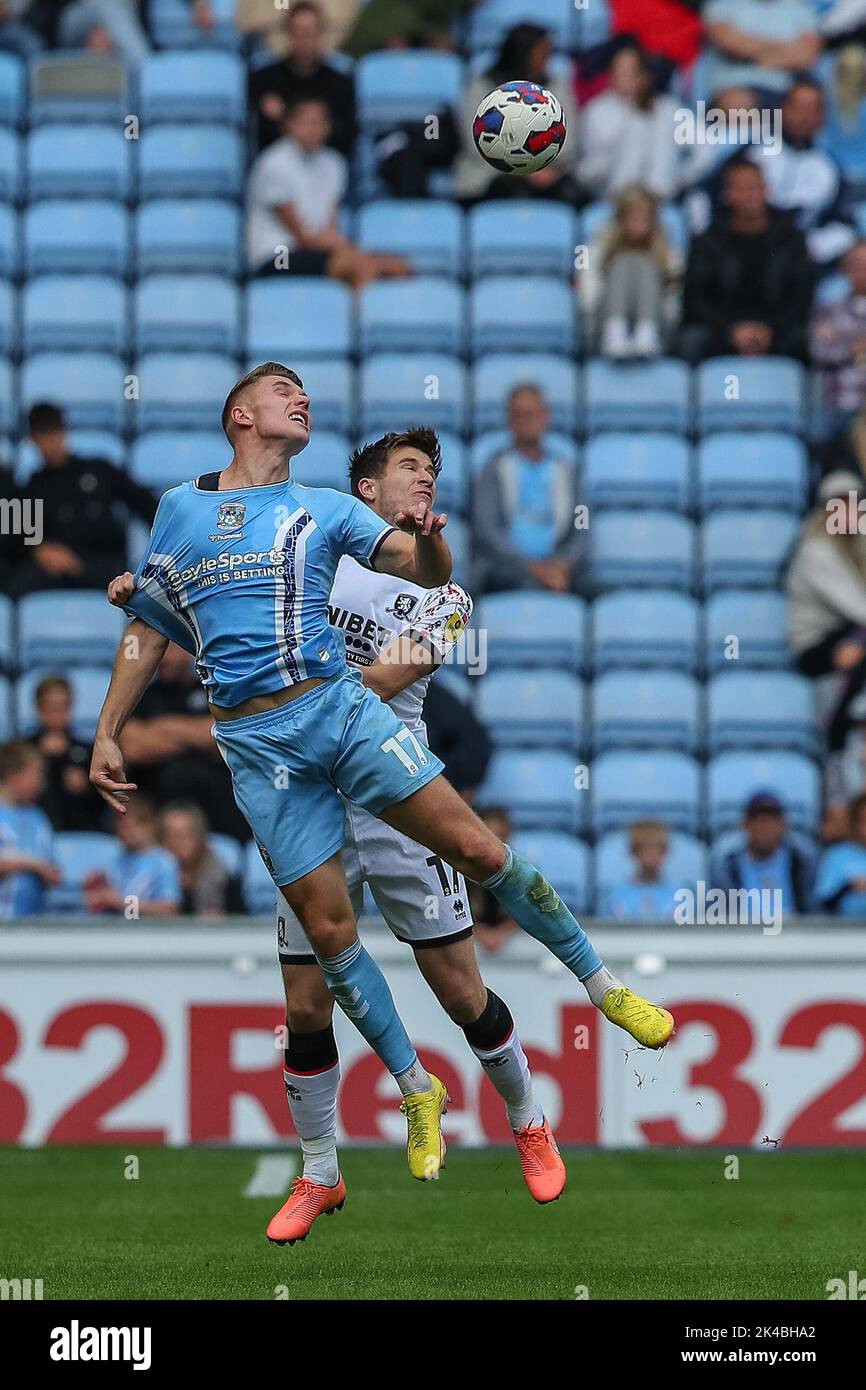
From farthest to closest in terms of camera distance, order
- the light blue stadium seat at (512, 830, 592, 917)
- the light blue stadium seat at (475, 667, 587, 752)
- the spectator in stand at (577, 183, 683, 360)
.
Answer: the spectator in stand at (577, 183, 683, 360), the light blue stadium seat at (475, 667, 587, 752), the light blue stadium seat at (512, 830, 592, 917)

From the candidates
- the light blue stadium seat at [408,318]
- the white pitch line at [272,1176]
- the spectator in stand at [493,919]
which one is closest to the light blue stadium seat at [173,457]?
the light blue stadium seat at [408,318]

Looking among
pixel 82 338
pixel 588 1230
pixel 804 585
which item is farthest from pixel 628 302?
pixel 588 1230

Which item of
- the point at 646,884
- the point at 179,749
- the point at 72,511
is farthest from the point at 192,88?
the point at 646,884

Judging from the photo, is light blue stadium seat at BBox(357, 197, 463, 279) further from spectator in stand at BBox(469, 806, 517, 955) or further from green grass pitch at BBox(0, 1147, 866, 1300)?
green grass pitch at BBox(0, 1147, 866, 1300)

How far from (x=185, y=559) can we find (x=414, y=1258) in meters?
2.53

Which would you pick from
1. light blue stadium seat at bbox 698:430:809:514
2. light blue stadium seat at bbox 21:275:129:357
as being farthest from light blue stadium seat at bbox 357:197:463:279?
light blue stadium seat at bbox 698:430:809:514

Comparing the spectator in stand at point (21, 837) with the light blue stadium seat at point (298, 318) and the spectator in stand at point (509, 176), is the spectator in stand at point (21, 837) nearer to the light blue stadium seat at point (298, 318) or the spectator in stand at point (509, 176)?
the light blue stadium seat at point (298, 318)

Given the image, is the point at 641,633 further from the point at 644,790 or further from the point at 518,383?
the point at 518,383

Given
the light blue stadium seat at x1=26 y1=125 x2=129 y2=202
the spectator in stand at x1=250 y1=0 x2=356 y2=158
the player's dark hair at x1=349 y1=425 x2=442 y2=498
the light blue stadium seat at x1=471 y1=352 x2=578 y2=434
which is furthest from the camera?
the light blue stadium seat at x1=26 y1=125 x2=129 y2=202

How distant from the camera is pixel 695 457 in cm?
1449

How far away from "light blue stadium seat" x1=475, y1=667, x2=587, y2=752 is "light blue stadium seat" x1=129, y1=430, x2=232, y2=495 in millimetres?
2268

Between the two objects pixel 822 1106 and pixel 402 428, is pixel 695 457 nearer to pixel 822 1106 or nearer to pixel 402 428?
pixel 402 428

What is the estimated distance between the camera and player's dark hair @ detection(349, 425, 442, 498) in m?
8.06

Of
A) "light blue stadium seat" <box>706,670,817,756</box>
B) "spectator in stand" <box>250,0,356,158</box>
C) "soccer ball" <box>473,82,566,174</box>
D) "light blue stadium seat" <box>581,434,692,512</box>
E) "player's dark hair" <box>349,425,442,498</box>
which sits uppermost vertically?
"spectator in stand" <box>250,0,356,158</box>
